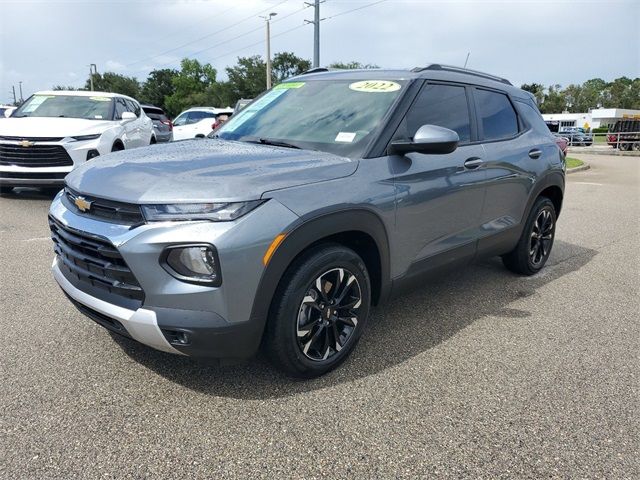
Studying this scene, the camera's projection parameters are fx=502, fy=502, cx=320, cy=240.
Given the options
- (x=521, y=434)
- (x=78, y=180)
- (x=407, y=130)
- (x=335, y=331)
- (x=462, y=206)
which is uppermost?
(x=407, y=130)

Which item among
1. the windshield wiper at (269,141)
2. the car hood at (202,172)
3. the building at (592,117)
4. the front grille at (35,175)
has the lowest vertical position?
the front grille at (35,175)

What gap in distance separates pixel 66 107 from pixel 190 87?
9211cm

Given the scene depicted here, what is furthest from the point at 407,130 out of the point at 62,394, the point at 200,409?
the point at 62,394

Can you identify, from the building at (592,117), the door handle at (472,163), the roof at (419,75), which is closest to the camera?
the roof at (419,75)

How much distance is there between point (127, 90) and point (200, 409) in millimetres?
106074

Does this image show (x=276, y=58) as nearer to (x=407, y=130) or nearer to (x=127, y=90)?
(x=127, y=90)

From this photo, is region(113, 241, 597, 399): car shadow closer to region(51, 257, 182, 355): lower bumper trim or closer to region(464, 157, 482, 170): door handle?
region(51, 257, 182, 355): lower bumper trim

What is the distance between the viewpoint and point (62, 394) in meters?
2.68

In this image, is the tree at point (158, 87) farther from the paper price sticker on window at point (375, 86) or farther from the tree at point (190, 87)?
the paper price sticker on window at point (375, 86)

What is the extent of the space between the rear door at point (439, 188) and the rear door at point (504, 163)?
15 centimetres

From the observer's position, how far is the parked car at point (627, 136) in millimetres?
31219

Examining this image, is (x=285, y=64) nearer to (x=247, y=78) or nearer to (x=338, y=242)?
(x=247, y=78)

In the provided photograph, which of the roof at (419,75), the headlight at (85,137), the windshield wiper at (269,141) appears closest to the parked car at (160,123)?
the headlight at (85,137)

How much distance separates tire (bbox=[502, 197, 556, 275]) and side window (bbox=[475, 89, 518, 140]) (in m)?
0.85
